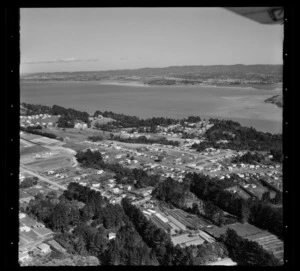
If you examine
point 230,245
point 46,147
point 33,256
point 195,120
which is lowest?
point 230,245

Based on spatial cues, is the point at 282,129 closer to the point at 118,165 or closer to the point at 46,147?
the point at 118,165

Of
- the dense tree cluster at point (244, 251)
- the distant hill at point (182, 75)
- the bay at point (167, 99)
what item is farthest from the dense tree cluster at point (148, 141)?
the dense tree cluster at point (244, 251)

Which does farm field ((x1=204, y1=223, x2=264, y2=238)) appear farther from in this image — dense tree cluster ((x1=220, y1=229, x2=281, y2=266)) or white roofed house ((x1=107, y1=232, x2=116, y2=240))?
white roofed house ((x1=107, y1=232, x2=116, y2=240))

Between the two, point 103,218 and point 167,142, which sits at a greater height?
point 167,142

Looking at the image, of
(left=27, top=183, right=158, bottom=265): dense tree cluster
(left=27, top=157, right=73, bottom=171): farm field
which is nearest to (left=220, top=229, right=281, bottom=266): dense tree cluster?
(left=27, top=183, right=158, bottom=265): dense tree cluster

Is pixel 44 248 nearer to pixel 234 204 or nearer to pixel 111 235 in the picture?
pixel 111 235

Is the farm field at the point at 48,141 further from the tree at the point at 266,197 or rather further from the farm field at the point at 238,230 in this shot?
the tree at the point at 266,197
